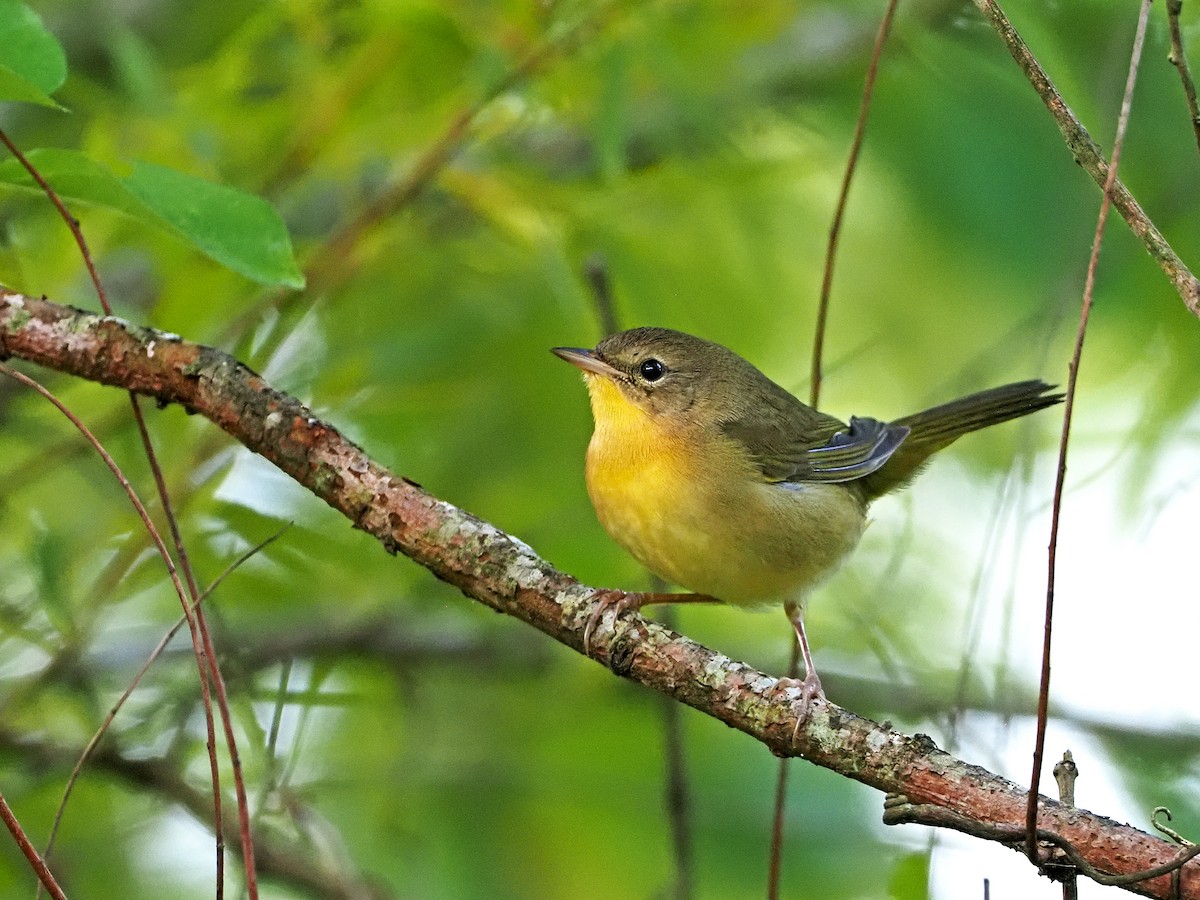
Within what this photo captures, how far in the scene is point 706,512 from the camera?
12.3 ft

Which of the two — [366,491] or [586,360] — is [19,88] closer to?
[366,491]

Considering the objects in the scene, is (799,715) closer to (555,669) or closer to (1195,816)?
(1195,816)

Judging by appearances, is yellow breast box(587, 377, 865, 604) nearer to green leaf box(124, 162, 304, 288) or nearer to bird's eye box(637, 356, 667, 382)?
bird's eye box(637, 356, 667, 382)

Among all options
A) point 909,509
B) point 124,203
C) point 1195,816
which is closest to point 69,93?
point 124,203

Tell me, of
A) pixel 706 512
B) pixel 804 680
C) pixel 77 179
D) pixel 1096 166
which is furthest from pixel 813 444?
pixel 77 179

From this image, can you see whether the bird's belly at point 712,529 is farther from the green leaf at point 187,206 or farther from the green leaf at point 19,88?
the green leaf at point 19,88

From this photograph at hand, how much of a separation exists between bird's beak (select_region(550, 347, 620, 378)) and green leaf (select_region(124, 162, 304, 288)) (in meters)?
1.71

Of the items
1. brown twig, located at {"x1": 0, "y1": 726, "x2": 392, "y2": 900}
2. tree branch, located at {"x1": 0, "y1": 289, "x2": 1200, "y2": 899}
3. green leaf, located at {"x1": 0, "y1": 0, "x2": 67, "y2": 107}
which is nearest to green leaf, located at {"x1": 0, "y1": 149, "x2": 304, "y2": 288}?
green leaf, located at {"x1": 0, "y1": 0, "x2": 67, "y2": 107}

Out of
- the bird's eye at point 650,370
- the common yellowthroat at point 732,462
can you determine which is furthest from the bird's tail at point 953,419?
the bird's eye at point 650,370

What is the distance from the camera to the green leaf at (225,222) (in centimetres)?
228

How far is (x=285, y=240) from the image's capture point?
238 centimetres

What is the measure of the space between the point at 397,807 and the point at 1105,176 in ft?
9.99

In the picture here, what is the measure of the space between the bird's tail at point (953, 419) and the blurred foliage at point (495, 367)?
91 mm

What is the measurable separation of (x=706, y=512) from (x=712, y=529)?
0.06 meters
